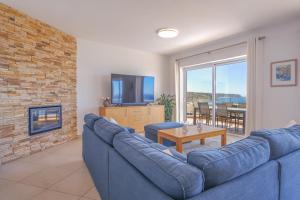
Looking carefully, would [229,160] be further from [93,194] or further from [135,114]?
[135,114]

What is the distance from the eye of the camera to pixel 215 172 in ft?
3.12

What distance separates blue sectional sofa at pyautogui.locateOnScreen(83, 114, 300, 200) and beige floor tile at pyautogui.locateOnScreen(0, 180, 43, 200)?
100cm

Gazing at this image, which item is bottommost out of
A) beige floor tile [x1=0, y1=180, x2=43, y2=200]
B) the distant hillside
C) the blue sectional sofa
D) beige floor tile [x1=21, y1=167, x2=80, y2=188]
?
beige floor tile [x1=0, y1=180, x2=43, y2=200]

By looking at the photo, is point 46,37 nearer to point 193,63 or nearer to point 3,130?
point 3,130

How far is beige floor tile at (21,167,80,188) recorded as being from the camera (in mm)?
2262

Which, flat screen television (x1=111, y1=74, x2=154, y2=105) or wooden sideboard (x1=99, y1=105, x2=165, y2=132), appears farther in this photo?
flat screen television (x1=111, y1=74, x2=154, y2=105)

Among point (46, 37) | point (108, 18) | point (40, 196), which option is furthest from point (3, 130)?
point (108, 18)

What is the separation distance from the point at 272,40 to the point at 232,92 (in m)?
1.52

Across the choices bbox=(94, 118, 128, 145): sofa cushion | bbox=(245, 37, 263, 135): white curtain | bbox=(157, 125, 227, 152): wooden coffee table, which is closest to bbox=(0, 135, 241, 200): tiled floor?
bbox=(94, 118, 128, 145): sofa cushion

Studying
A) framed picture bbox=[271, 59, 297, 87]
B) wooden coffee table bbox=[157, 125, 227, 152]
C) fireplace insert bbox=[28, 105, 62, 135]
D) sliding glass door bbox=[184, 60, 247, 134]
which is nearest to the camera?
wooden coffee table bbox=[157, 125, 227, 152]

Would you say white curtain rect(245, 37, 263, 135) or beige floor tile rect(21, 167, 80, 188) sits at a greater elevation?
white curtain rect(245, 37, 263, 135)

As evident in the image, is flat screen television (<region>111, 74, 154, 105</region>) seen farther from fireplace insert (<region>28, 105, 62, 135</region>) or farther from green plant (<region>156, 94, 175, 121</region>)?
fireplace insert (<region>28, 105, 62, 135</region>)

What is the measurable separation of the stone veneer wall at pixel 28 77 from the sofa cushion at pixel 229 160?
122 inches

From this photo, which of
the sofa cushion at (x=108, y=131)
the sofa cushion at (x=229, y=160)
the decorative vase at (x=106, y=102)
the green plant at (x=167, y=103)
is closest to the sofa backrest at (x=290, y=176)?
the sofa cushion at (x=229, y=160)
